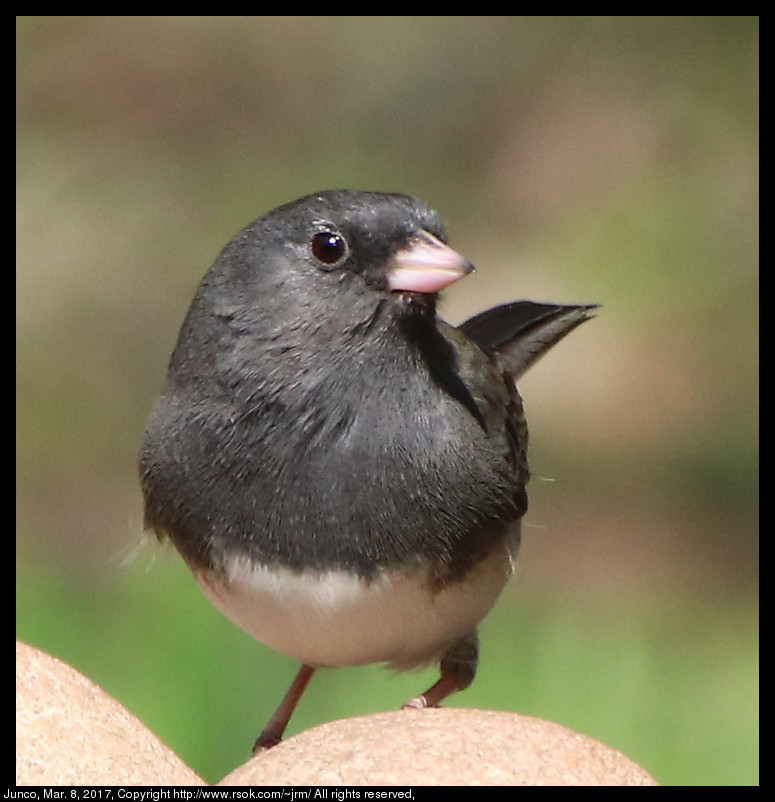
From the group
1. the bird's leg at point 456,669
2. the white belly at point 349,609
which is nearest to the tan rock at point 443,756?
the white belly at point 349,609

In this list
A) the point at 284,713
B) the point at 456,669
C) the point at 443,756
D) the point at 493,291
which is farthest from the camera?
the point at 493,291

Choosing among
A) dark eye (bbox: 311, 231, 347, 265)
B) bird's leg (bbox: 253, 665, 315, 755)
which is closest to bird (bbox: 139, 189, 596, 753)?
dark eye (bbox: 311, 231, 347, 265)

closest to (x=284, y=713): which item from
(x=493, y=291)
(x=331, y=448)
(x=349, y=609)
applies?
(x=349, y=609)

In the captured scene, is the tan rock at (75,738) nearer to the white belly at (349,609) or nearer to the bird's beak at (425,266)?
the white belly at (349,609)

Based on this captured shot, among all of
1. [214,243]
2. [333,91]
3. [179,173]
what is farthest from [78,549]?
[333,91]

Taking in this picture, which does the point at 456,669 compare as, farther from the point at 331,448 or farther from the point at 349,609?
the point at 331,448
